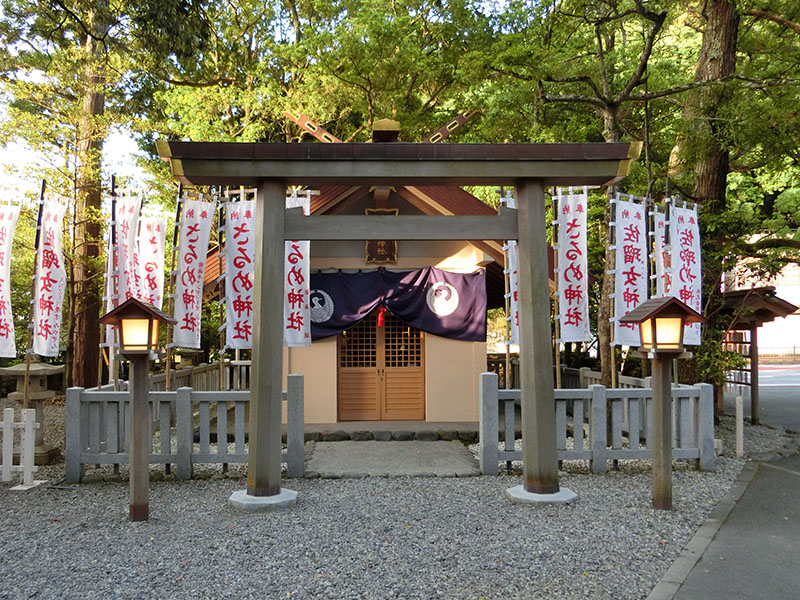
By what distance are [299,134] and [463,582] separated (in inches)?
651

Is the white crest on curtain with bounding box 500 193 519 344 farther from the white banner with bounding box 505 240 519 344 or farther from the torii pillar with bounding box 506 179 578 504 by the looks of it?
the torii pillar with bounding box 506 179 578 504

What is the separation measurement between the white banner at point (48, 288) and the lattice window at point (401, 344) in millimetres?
5649

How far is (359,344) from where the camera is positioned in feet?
38.6

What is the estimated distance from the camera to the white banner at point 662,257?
940cm

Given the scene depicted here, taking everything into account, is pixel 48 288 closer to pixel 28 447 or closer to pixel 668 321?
pixel 28 447

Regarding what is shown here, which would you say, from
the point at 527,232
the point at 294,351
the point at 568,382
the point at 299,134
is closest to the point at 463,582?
the point at 527,232

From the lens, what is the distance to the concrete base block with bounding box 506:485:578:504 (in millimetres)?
6387

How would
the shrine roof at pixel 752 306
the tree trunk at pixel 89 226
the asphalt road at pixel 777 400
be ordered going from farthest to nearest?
the tree trunk at pixel 89 226 < the asphalt road at pixel 777 400 < the shrine roof at pixel 752 306

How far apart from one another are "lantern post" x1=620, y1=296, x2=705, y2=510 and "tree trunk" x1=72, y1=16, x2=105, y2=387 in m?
12.5

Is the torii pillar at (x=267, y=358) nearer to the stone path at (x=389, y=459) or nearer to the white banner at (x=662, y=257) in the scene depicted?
the stone path at (x=389, y=459)

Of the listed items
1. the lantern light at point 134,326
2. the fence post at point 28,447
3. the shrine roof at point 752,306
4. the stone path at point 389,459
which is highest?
the shrine roof at point 752,306

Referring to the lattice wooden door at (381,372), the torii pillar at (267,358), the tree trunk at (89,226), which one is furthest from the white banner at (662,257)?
the tree trunk at (89,226)

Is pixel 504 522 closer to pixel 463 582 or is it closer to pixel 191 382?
pixel 463 582

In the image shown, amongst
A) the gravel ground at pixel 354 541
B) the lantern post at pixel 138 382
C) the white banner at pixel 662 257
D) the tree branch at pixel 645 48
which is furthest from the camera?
the tree branch at pixel 645 48
